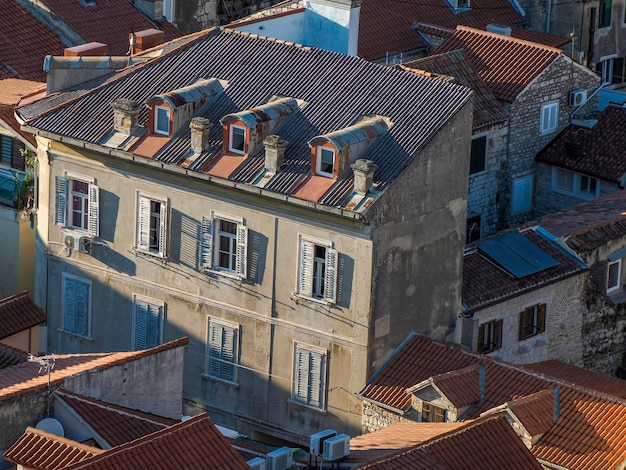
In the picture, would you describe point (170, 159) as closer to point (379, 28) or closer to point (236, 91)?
point (236, 91)

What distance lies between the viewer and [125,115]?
5597 cm

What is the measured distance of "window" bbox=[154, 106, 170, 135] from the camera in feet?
183

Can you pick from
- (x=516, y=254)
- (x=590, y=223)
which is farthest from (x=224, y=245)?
(x=590, y=223)

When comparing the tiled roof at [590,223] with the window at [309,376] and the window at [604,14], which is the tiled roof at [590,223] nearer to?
the window at [309,376]

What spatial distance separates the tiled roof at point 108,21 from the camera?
71625 mm

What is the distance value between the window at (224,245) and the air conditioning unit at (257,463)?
39.3 feet

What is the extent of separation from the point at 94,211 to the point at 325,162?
26.7ft

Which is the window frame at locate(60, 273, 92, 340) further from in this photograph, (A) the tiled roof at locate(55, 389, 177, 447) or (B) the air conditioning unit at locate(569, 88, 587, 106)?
(B) the air conditioning unit at locate(569, 88, 587, 106)

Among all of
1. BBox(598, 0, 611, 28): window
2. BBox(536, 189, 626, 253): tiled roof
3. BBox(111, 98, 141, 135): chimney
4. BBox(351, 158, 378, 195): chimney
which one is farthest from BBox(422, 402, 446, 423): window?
BBox(598, 0, 611, 28): window

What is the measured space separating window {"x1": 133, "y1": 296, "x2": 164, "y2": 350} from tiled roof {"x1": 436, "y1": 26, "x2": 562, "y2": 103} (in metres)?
17.3

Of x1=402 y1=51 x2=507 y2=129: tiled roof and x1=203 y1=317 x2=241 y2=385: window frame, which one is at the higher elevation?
x1=402 y1=51 x2=507 y2=129: tiled roof

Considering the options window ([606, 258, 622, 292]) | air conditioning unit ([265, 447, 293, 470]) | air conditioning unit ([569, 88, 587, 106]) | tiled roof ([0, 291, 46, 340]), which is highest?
air conditioning unit ([569, 88, 587, 106])

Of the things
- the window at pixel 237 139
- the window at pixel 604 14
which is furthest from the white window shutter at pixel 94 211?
the window at pixel 604 14

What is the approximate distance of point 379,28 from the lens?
7525 cm
